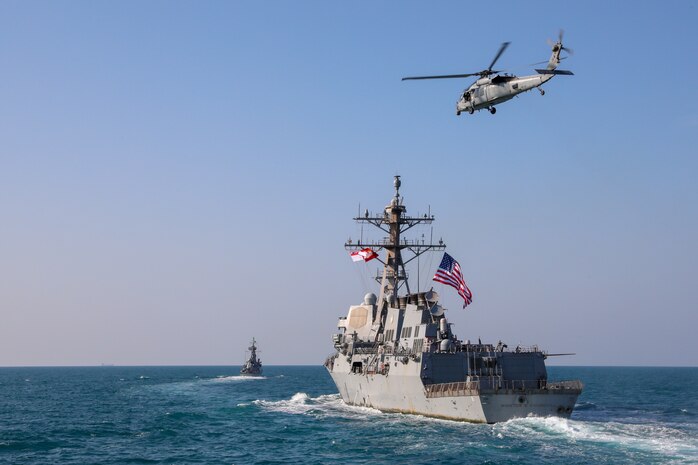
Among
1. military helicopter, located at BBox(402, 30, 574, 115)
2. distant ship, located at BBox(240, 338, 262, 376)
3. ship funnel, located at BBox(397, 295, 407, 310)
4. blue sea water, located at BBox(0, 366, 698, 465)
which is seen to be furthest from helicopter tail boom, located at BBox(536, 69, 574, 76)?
distant ship, located at BBox(240, 338, 262, 376)

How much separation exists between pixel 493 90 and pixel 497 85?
285mm

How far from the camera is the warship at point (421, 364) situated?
34.5 metres

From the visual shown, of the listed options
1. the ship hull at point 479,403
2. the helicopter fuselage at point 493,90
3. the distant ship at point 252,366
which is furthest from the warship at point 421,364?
the distant ship at point 252,366

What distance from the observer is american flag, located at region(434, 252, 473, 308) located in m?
40.2

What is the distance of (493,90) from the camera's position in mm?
26750

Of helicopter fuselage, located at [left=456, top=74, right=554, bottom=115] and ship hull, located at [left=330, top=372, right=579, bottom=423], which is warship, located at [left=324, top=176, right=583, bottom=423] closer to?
ship hull, located at [left=330, top=372, right=579, bottom=423]

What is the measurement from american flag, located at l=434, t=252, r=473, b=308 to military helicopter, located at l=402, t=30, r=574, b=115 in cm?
1313

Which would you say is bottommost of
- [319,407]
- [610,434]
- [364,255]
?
[610,434]

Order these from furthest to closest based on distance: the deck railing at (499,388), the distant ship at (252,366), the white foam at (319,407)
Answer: the distant ship at (252,366) < the white foam at (319,407) < the deck railing at (499,388)

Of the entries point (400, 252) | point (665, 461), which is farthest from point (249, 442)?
point (400, 252)

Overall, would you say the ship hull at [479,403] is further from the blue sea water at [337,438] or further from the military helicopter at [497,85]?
the military helicopter at [497,85]

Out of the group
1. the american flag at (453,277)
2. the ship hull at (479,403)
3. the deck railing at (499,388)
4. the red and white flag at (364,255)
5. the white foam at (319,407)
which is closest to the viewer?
the ship hull at (479,403)

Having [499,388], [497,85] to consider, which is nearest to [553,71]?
[497,85]

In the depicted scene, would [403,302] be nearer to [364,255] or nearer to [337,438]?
[364,255]
